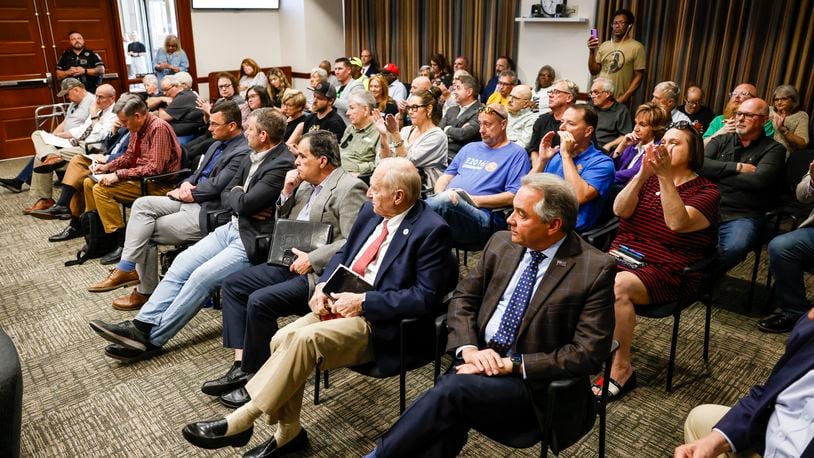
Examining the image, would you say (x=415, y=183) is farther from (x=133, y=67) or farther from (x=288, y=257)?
(x=133, y=67)

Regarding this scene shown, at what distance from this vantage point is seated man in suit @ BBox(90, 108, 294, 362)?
120 inches

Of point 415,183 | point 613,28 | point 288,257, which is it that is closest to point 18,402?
point 288,257

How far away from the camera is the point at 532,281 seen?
2.01m

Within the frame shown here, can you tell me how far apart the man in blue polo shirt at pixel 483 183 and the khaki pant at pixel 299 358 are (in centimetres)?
119

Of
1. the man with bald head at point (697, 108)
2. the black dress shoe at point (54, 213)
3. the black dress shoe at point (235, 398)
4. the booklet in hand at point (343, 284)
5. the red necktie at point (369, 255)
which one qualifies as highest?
the man with bald head at point (697, 108)

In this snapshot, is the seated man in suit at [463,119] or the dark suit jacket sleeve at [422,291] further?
the seated man in suit at [463,119]

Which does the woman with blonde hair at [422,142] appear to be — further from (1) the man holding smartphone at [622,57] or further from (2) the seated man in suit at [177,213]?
(1) the man holding smartphone at [622,57]

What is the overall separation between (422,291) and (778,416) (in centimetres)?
119

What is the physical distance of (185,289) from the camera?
304 centimetres

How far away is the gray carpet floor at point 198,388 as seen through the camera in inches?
97.0

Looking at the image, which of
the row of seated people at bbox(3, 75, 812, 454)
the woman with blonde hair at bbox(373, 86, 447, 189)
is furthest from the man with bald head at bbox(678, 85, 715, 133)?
the woman with blonde hair at bbox(373, 86, 447, 189)

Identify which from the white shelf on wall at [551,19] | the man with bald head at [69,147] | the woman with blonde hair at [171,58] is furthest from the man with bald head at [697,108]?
the woman with blonde hair at [171,58]

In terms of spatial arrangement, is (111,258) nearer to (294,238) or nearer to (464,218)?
(294,238)

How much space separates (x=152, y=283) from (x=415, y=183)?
219 centimetres
